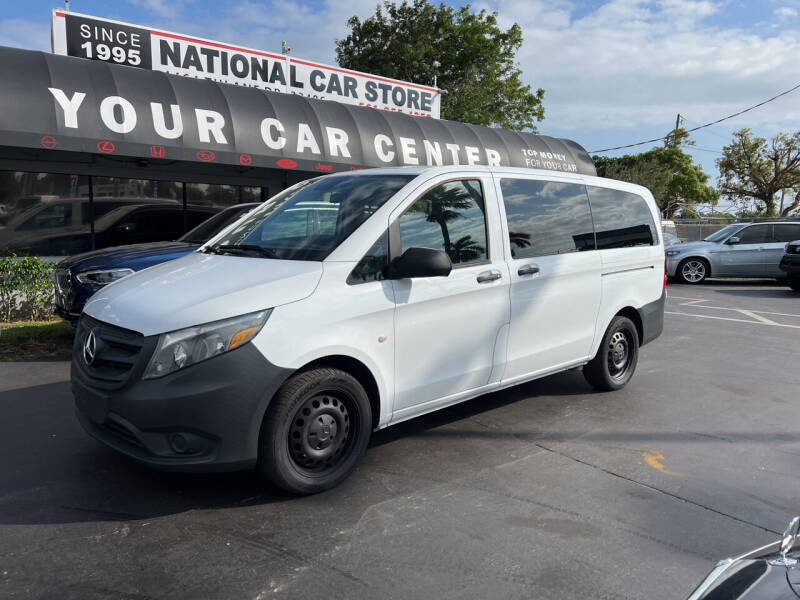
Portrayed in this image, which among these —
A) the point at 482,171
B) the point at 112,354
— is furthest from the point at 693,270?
the point at 112,354

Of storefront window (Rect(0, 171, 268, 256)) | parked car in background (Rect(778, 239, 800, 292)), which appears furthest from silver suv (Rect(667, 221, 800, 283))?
storefront window (Rect(0, 171, 268, 256))

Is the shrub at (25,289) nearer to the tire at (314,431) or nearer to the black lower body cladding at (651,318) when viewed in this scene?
the tire at (314,431)

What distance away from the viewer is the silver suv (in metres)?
15.9

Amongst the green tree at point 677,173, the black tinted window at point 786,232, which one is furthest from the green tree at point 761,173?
the black tinted window at point 786,232

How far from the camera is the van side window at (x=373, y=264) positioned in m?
3.59

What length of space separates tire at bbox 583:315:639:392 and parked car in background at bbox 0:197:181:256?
982 cm

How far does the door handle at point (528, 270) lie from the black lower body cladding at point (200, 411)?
1.99m

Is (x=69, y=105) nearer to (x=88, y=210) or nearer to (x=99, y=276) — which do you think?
(x=88, y=210)

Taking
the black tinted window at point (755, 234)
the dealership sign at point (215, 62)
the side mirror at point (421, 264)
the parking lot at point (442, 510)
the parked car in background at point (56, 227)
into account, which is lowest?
the parking lot at point (442, 510)

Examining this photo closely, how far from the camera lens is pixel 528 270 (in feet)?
14.8

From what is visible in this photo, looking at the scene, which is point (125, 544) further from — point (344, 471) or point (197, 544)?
point (344, 471)

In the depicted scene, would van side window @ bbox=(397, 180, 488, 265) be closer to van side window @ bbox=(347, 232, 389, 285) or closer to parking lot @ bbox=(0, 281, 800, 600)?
van side window @ bbox=(347, 232, 389, 285)

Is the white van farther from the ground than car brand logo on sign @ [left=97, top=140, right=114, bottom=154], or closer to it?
closer to it

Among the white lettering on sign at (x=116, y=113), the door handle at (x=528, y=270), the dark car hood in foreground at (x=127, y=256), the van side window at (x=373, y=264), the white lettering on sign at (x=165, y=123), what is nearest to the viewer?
the van side window at (x=373, y=264)
